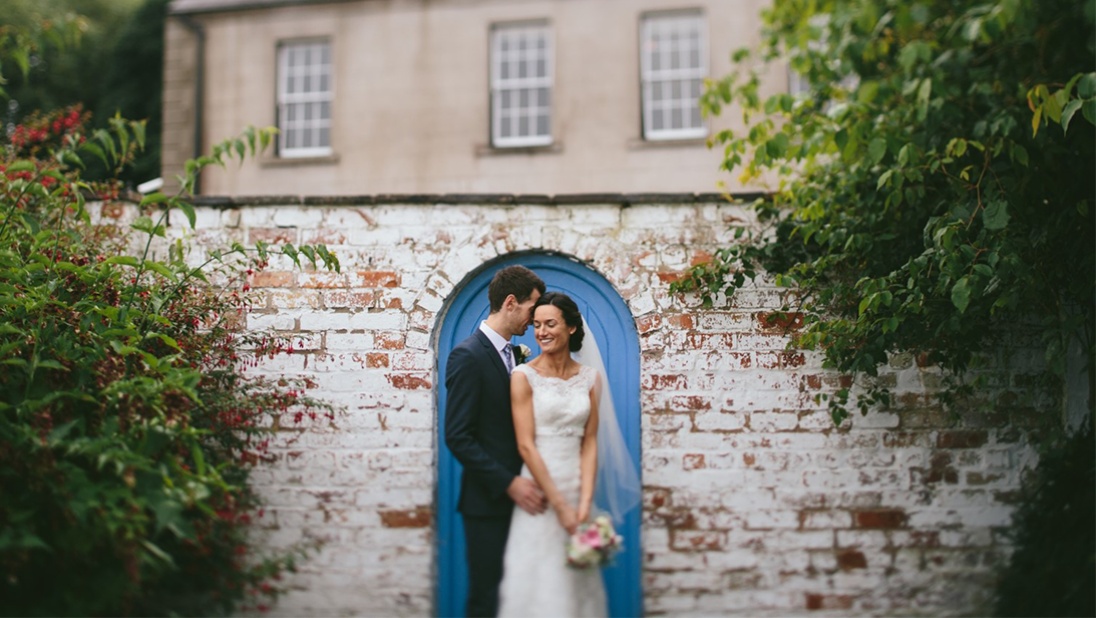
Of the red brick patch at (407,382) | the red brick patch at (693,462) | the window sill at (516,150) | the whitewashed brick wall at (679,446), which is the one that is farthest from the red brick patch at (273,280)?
the window sill at (516,150)

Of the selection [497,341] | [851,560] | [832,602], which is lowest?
[832,602]

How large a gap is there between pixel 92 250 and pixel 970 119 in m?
5.12

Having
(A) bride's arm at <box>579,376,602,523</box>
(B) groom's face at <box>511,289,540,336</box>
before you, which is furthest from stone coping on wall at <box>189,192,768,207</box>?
(A) bride's arm at <box>579,376,602,523</box>

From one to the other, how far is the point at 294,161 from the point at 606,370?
716cm

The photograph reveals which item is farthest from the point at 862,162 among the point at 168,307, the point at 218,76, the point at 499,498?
the point at 218,76

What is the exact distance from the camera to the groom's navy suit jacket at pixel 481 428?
12.1 feet

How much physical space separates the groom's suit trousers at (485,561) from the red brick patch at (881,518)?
2215 mm

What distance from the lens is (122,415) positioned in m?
3.68

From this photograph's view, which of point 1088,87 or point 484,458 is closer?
point 1088,87

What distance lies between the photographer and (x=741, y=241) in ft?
16.4

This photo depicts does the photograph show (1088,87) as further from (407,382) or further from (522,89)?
(522,89)

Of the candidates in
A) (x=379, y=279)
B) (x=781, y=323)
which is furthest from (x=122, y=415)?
(x=781, y=323)

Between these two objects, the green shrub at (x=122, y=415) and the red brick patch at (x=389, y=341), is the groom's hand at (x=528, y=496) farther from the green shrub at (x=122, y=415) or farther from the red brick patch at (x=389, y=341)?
the red brick patch at (x=389, y=341)

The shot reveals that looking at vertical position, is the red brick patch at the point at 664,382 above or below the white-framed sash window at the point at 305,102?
below
